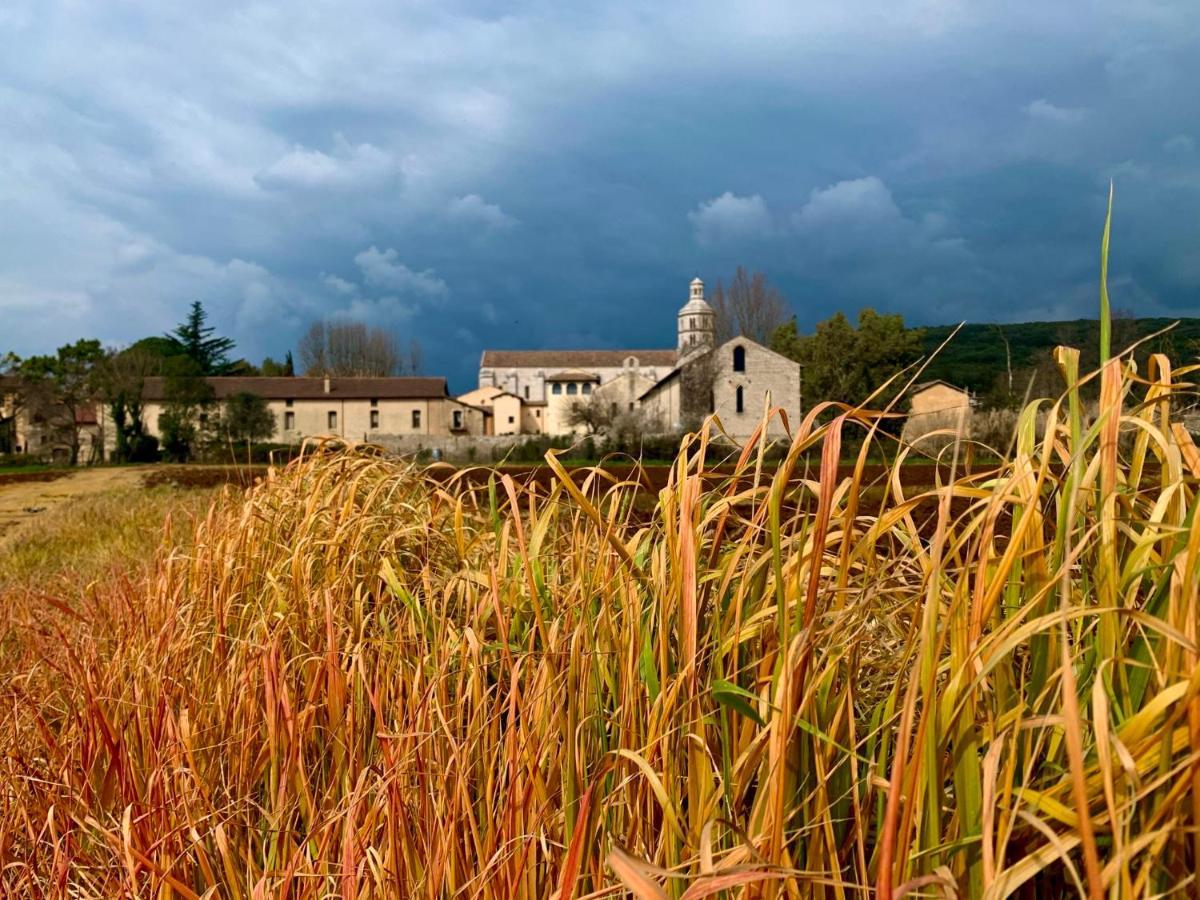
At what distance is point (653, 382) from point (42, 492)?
53.5m

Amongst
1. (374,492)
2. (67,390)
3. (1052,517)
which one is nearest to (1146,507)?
(1052,517)

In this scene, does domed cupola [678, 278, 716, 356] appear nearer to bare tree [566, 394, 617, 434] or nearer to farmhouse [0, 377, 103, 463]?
bare tree [566, 394, 617, 434]

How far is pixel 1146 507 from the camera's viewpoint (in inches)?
56.7

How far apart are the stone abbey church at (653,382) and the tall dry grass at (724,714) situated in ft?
113

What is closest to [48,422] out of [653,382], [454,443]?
[454,443]

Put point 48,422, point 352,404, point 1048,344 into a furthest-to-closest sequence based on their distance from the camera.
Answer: point 352,404 < point 48,422 < point 1048,344

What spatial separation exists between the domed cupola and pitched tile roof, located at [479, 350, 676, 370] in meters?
7.59

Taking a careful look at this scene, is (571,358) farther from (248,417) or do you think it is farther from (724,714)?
(724,714)

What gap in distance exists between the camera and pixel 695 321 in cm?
7475

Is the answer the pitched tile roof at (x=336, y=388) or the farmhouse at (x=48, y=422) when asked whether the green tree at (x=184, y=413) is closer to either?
the farmhouse at (x=48, y=422)

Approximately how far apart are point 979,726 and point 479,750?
1.11 m

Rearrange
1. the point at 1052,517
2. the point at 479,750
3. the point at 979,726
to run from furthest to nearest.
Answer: the point at 479,750, the point at 1052,517, the point at 979,726

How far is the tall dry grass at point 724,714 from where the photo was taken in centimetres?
104

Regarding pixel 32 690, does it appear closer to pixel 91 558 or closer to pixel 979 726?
pixel 979 726
